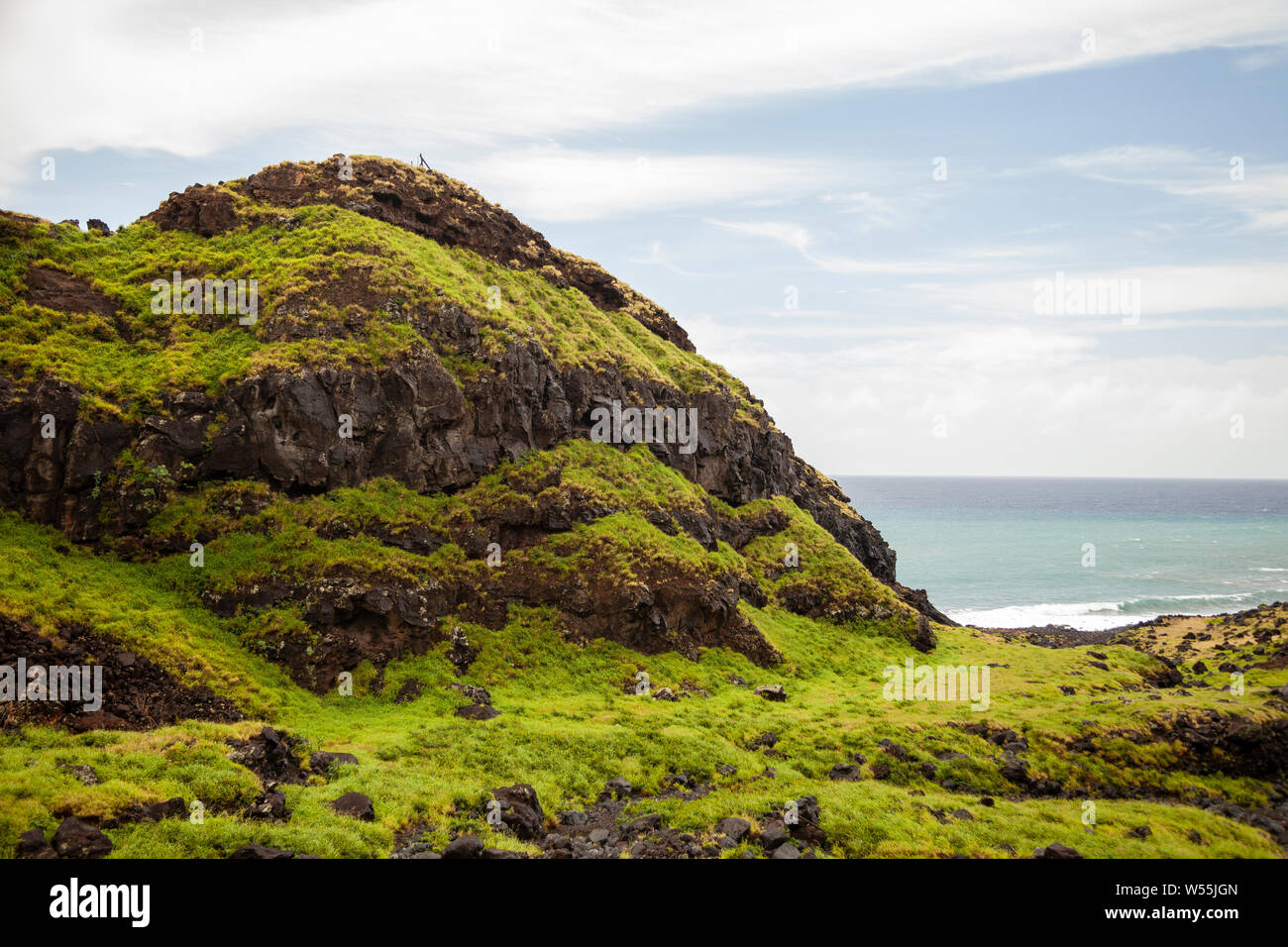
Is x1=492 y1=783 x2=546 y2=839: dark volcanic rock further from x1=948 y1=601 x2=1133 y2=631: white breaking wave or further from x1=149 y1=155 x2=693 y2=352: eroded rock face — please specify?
x1=948 y1=601 x2=1133 y2=631: white breaking wave

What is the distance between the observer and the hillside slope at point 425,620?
23.1 meters

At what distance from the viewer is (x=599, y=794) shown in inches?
1051

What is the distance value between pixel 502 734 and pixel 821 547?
1464 inches

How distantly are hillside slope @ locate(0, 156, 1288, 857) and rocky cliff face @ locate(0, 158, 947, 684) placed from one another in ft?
0.64

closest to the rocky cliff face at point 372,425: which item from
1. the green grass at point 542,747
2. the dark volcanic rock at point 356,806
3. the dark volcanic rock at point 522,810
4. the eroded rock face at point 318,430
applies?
the eroded rock face at point 318,430

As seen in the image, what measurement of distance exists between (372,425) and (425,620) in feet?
39.6

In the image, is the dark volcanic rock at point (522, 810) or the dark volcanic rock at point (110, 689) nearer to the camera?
the dark volcanic rock at point (522, 810)

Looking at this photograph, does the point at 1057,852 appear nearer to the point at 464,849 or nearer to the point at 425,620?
the point at 464,849

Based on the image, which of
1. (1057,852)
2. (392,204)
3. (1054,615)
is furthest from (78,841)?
(1054,615)

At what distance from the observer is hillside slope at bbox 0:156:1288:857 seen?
23078mm

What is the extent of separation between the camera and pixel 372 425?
1578 inches

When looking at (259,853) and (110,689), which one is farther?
(110,689)

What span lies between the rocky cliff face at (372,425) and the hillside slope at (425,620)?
195 mm

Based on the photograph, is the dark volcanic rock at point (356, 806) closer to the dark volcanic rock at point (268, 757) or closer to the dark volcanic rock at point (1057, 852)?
the dark volcanic rock at point (268, 757)
